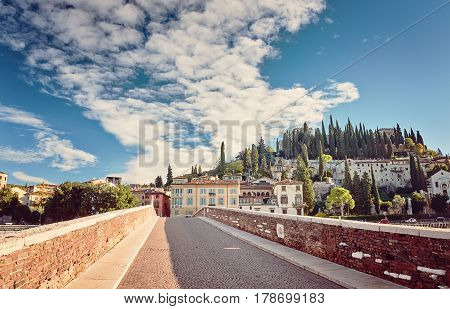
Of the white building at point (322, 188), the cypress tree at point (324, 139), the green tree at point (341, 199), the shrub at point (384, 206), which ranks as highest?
the cypress tree at point (324, 139)

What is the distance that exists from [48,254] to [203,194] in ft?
253

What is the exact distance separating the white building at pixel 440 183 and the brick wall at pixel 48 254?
125199 mm

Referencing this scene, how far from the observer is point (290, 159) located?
15725 centimetres

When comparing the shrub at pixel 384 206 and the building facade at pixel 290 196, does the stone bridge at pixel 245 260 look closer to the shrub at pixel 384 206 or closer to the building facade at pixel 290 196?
the building facade at pixel 290 196

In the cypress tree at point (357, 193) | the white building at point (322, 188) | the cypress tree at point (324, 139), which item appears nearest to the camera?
the cypress tree at point (357, 193)

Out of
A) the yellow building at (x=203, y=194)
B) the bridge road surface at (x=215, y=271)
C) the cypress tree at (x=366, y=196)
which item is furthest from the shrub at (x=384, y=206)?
the bridge road surface at (x=215, y=271)

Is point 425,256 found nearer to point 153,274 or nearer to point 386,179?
point 153,274

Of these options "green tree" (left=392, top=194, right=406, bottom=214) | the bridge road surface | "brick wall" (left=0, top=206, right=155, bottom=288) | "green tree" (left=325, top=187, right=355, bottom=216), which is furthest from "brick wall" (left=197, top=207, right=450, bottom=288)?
"green tree" (left=392, top=194, right=406, bottom=214)

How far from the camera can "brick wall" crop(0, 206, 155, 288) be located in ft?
13.3

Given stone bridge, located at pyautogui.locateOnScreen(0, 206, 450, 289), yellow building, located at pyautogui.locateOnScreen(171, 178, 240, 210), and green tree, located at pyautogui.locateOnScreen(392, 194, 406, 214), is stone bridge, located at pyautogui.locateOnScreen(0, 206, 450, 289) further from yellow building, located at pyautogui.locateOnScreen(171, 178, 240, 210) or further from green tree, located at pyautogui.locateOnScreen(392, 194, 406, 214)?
green tree, located at pyautogui.locateOnScreen(392, 194, 406, 214)

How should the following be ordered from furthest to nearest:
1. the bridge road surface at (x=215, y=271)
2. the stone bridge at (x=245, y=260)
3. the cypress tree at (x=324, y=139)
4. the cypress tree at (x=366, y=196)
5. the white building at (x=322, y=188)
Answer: the cypress tree at (x=324, y=139), the white building at (x=322, y=188), the cypress tree at (x=366, y=196), the bridge road surface at (x=215, y=271), the stone bridge at (x=245, y=260)

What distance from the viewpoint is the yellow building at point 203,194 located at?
81.5m

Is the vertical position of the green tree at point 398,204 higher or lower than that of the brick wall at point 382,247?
lower

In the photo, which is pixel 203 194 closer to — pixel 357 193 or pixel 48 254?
pixel 357 193
